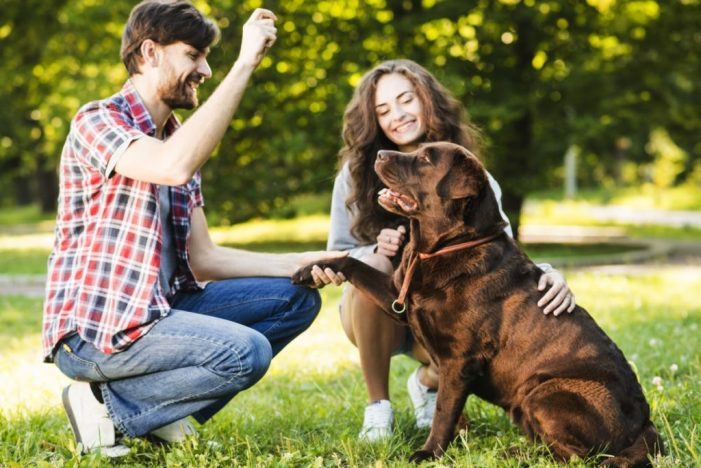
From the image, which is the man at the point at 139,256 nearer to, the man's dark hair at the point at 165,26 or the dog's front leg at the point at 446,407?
the man's dark hair at the point at 165,26

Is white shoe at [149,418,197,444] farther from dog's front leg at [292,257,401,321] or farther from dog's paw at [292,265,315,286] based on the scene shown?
dog's front leg at [292,257,401,321]

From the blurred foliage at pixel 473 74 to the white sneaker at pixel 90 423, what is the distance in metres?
9.28

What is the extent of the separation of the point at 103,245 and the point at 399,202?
1.22m

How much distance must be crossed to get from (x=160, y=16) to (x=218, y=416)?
2.00 m

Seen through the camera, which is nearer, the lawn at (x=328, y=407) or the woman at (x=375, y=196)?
the lawn at (x=328, y=407)

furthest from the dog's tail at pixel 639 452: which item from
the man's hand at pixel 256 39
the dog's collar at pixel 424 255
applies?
the man's hand at pixel 256 39

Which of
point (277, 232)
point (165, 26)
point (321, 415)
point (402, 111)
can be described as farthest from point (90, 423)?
point (277, 232)

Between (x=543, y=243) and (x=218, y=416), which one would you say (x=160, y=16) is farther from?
(x=543, y=243)

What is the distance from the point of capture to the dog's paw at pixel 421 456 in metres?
3.37

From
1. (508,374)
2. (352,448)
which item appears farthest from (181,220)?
(508,374)

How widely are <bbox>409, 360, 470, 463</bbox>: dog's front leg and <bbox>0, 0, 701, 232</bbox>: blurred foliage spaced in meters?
9.02

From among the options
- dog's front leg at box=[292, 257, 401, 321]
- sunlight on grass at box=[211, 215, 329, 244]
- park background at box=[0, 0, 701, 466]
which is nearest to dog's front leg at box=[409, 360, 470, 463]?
park background at box=[0, 0, 701, 466]

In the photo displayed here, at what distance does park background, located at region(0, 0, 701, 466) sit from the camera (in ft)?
12.5

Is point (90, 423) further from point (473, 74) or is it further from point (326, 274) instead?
point (473, 74)
